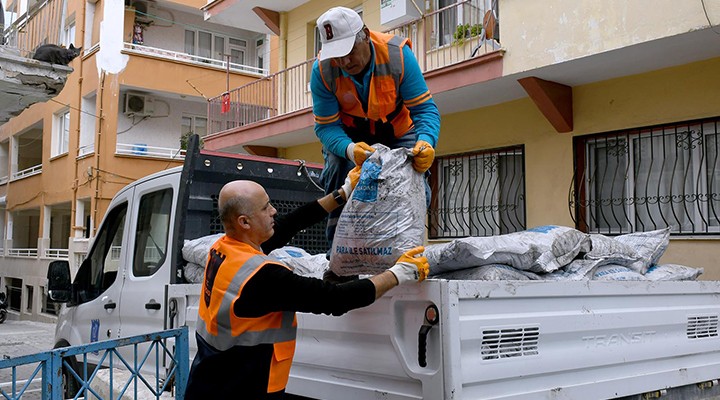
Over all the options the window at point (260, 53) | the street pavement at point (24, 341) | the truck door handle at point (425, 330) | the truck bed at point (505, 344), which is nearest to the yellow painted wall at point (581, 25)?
the truck bed at point (505, 344)

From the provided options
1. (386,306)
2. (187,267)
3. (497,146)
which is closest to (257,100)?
(497,146)

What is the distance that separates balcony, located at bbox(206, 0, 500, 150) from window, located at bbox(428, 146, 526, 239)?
1323mm

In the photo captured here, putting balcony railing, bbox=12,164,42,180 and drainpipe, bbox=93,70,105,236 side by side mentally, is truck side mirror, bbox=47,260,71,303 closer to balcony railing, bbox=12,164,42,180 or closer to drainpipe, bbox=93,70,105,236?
drainpipe, bbox=93,70,105,236

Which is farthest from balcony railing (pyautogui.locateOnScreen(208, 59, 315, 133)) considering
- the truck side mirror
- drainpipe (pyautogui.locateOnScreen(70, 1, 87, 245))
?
the truck side mirror

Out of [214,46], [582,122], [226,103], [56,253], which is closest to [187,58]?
[214,46]

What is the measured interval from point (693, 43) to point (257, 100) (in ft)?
28.4

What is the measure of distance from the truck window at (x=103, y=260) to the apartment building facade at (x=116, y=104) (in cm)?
1209

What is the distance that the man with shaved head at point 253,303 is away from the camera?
241 cm

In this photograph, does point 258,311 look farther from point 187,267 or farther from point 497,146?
point 497,146

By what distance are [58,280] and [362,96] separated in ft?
9.40

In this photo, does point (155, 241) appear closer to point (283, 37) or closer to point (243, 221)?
point (243, 221)

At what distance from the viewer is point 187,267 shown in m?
Result: 4.20

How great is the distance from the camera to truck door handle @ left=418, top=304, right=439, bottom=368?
2.42m

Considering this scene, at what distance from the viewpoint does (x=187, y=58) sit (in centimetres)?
1858
